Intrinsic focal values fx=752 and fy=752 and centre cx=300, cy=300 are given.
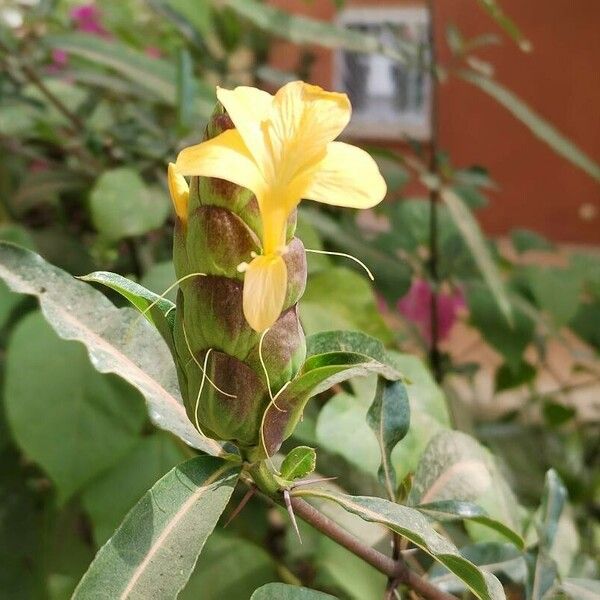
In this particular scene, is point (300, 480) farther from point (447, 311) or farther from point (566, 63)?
point (566, 63)

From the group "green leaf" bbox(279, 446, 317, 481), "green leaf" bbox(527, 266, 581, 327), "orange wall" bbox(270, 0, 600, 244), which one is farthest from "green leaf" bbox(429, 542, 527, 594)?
"orange wall" bbox(270, 0, 600, 244)

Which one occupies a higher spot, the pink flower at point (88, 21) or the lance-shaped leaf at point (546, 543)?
the pink flower at point (88, 21)

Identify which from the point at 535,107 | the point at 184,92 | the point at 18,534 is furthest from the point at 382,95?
the point at 18,534

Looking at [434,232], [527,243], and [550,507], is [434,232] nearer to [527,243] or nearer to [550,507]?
[527,243]

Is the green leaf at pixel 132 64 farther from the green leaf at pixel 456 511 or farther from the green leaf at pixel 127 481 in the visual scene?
the green leaf at pixel 456 511

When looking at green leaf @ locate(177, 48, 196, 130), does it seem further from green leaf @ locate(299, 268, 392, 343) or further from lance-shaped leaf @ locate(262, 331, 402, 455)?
lance-shaped leaf @ locate(262, 331, 402, 455)

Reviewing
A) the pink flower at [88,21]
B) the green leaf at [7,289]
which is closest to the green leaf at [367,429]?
the green leaf at [7,289]

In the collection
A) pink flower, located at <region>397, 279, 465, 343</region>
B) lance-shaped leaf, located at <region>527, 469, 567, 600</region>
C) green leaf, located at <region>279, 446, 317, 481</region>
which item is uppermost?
green leaf, located at <region>279, 446, 317, 481</region>

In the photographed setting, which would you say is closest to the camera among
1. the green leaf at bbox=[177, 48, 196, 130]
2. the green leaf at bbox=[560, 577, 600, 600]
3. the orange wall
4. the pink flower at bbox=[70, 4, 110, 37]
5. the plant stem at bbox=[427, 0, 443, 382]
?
the green leaf at bbox=[560, 577, 600, 600]
